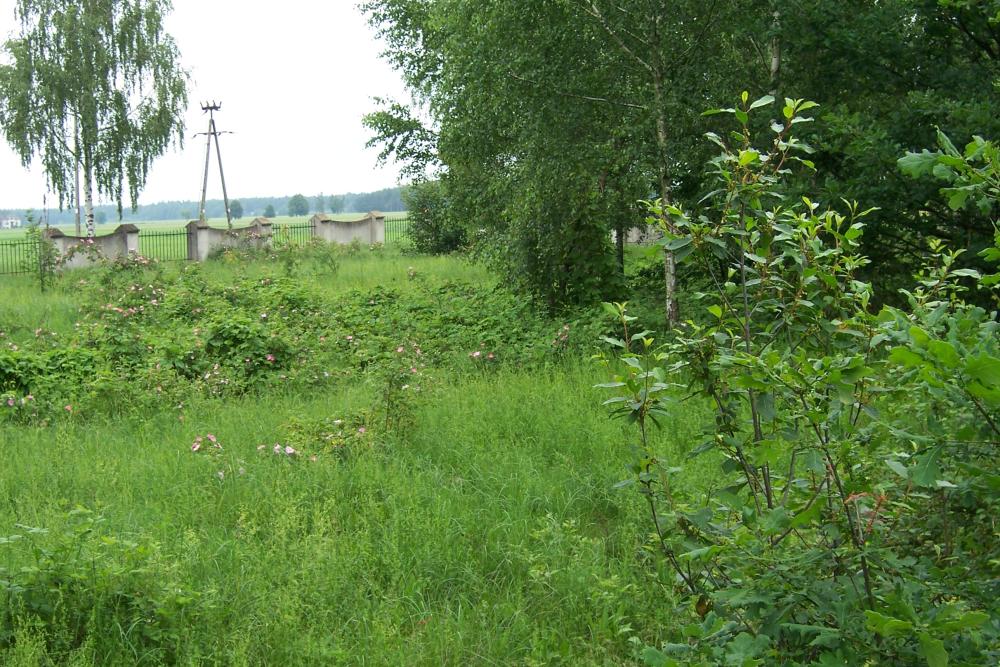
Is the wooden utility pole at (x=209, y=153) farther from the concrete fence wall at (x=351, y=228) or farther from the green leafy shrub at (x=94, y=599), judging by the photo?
the green leafy shrub at (x=94, y=599)

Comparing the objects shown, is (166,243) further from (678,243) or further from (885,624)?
(885,624)

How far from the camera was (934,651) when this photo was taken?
70.8 inches

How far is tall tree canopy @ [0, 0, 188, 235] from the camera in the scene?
28.7 metres

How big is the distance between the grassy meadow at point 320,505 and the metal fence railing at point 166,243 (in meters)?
14.4

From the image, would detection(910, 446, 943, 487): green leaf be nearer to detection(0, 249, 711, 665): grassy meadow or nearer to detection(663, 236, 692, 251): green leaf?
detection(663, 236, 692, 251): green leaf

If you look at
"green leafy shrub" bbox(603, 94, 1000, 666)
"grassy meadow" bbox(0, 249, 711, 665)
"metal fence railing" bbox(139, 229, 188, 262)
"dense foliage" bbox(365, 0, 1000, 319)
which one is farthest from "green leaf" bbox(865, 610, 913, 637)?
"metal fence railing" bbox(139, 229, 188, 262)

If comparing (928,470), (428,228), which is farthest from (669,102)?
(428,228)

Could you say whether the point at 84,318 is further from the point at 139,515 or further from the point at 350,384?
the point at 139,515

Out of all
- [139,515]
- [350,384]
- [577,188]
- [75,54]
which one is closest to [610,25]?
[577,188]

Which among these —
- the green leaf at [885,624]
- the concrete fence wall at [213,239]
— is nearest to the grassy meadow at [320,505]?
the green leaf at [885,624]

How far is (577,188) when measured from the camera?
11047 mm

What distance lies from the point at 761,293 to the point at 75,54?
102 feet

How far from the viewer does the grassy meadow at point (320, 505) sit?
386 cm

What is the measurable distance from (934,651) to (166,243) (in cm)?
2604
